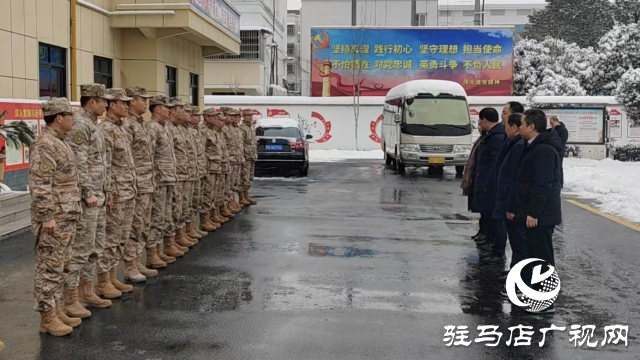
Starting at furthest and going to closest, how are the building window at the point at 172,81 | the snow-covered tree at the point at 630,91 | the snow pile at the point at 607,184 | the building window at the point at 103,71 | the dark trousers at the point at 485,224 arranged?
the snow-covered tree at the point at 630,91 → the building window at the point at 172,81 → the building window at the point at 103,71 → the snow pile at the point at 607,184 → the dark trousers at the point at 485,224

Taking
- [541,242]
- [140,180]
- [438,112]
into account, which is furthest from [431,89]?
[541,242]

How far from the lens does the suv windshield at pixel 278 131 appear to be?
20719 millimetres

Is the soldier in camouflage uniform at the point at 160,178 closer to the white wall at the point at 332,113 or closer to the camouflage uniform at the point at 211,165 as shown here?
the camouflage uniform at the point at 211,165

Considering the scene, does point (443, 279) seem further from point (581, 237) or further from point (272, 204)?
point (272, 204)

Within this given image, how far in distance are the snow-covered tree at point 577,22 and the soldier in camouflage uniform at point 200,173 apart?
48.0 metres


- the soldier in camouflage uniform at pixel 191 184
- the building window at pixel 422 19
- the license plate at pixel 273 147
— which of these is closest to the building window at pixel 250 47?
the building window at pixel 422 19

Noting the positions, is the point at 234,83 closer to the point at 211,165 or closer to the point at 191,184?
the point at 211,165

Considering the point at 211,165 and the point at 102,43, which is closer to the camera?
the point at 211,165

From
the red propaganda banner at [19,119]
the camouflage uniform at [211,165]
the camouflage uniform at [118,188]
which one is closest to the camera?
the camouflage uniform at [118,188]

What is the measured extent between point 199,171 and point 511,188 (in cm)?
443

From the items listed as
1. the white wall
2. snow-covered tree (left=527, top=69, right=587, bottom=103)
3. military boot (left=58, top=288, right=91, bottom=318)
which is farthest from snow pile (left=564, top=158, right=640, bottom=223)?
snow-covered tree (left=527, top=69, right=587, bottom=103)

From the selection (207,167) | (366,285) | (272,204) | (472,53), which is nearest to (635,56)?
(472,53)

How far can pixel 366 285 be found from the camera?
730cm

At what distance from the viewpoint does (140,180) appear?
7445 millimetres
